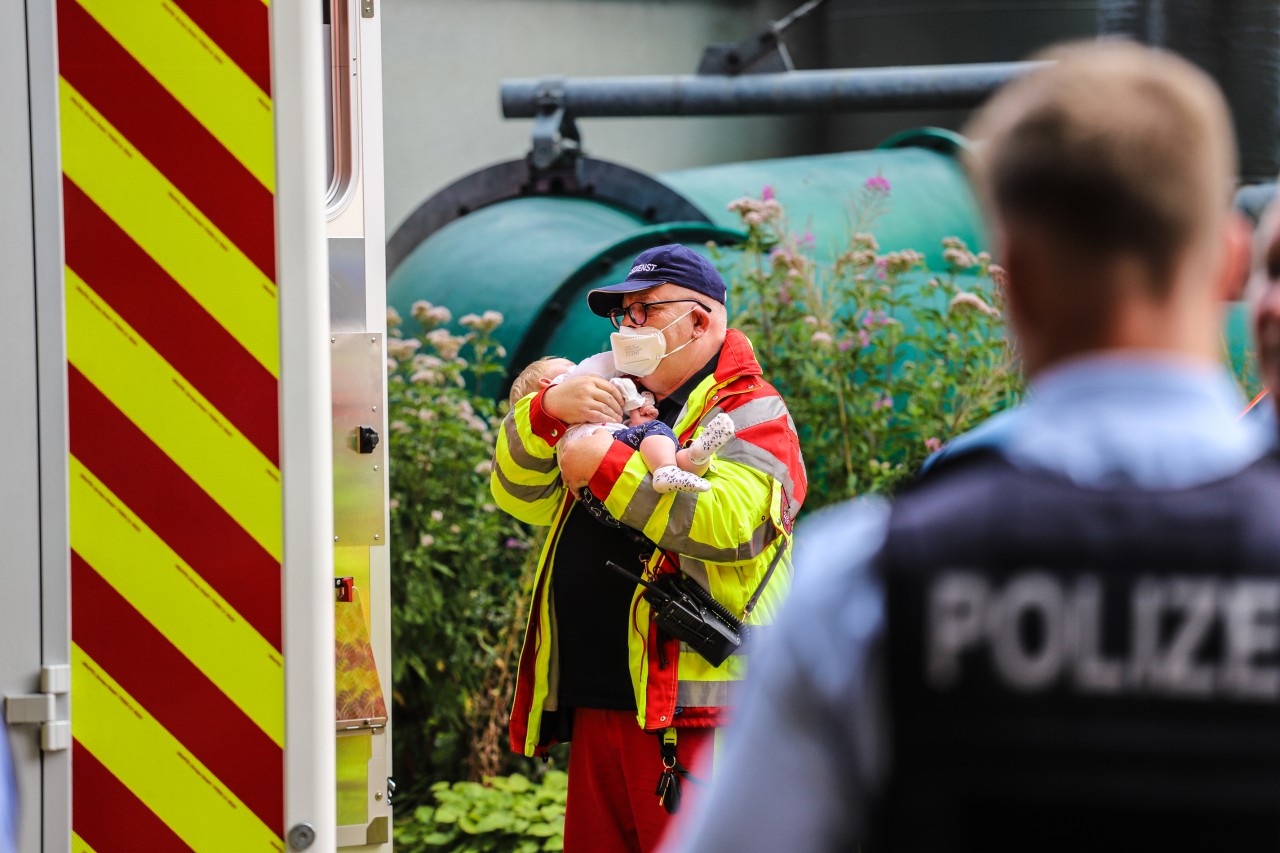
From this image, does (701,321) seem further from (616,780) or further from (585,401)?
(616,780)

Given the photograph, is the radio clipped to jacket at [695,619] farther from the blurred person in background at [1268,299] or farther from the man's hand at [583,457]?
the blurred person in background at [1268,299]

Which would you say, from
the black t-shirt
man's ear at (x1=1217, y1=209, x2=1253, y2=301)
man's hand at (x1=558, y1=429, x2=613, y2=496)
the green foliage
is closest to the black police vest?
man's ear at (x1=1217, y1=209, x2=1253, y2=301)

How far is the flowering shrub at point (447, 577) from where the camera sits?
5.44 m

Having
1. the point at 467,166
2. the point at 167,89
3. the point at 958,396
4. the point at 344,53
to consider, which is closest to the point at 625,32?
the point at 467,166

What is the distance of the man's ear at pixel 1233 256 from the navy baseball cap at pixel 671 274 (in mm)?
2365

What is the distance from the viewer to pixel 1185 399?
1.19m

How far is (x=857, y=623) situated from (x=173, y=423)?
1259 mm

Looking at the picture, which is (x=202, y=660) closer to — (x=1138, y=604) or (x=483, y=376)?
(x=1138, y=604)

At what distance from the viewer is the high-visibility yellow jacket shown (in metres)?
3.29

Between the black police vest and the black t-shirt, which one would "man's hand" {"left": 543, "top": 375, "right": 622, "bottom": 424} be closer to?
the black t-shirt

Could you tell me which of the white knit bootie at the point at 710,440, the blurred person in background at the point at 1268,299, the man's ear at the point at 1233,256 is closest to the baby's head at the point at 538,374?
the white knit bootie at the point at 710,440

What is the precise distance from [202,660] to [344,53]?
1.46 metres

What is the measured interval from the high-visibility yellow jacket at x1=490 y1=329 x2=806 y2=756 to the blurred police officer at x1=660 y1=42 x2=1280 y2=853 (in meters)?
2.06

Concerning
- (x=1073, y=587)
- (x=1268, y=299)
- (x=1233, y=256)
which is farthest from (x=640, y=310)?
(x=1073, y=587)
